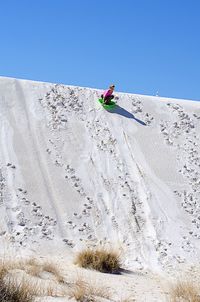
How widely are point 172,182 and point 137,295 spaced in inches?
267

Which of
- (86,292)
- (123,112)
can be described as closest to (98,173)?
(123,112)

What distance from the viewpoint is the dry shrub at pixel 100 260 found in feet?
30.1

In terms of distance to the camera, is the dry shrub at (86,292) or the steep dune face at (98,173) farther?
the steep dune face at (98,173)

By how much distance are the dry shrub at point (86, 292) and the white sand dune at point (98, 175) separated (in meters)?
3.33

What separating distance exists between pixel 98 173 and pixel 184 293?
23.1 feet

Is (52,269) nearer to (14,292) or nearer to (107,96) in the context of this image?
(14,292)

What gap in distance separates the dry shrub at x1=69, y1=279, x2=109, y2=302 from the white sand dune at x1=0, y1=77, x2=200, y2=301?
3333mm

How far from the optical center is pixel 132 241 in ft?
37.3

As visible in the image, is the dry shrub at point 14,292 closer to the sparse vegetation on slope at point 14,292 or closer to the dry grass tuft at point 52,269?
the sparse vegetation on slope at point 14,292

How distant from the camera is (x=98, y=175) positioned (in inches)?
541

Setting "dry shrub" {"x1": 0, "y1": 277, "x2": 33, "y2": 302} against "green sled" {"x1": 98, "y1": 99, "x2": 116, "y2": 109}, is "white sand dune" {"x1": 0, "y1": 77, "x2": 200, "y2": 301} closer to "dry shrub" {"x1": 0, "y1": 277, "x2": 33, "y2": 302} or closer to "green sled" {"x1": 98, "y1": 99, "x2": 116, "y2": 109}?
"green sled" {"x1": 98, "y1": 99, "x2": 116, "y2": 109}

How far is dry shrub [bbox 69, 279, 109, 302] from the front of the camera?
621 centimetres

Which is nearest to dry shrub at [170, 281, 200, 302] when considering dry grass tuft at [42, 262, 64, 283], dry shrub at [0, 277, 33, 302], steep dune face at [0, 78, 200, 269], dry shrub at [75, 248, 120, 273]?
dry grass tuft at [42, 262, 64, 283]

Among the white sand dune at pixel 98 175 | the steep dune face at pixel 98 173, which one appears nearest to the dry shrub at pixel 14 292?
the white sand dune at pixel 98 175
